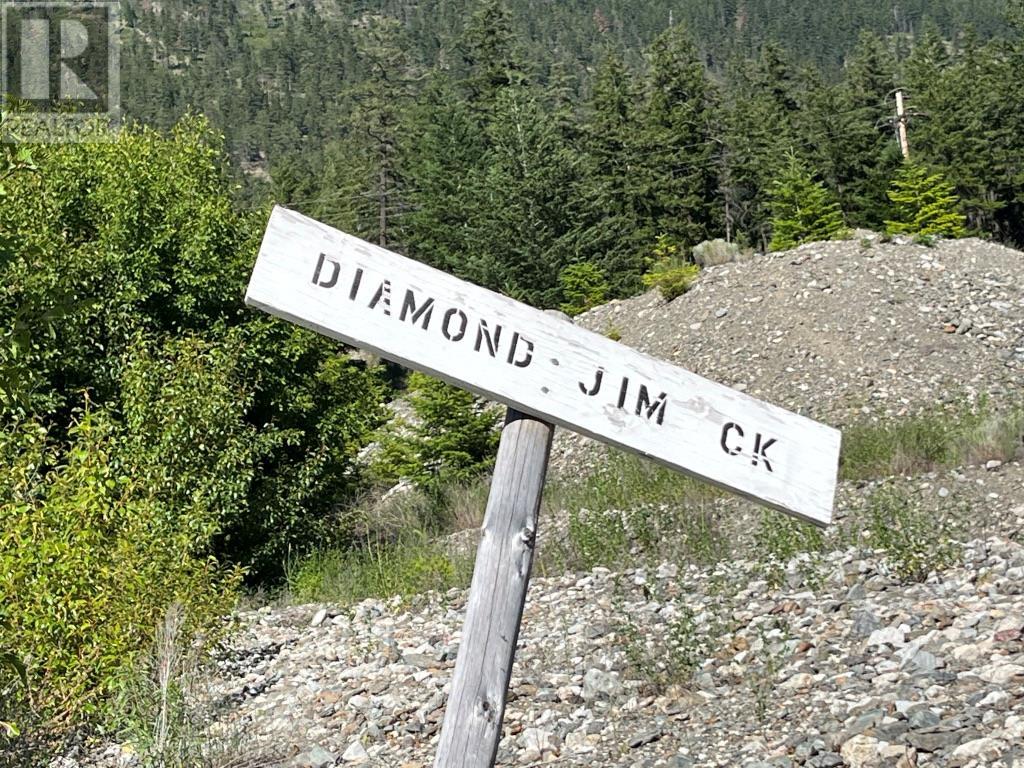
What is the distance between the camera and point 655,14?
181250 millimetres

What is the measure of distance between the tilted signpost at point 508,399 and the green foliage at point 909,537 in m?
5.30

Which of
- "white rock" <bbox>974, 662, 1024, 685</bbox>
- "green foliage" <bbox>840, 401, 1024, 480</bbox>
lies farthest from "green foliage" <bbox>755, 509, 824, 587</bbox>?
"green foliage" <bbox>840, 401, 1024, 480</bbox>

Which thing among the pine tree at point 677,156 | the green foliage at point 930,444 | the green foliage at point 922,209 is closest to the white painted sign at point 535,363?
the green foliage at point 930,444

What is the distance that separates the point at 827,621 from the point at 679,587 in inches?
58.2

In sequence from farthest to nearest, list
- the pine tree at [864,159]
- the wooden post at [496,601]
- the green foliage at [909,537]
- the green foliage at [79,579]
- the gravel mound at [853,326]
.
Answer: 1. the pine tree at [864,159]
2. the gravel mound at [853,326]
3. the green foliage at [909,537]
4. the green foliage at [79,579]
5. the wooden post at [496,601]

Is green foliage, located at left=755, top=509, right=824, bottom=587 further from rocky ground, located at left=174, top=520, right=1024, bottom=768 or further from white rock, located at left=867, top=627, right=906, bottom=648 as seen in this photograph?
white rock, located at left=867, top=627, right=906, bottom=648

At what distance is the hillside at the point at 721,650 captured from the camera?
17.9 feet

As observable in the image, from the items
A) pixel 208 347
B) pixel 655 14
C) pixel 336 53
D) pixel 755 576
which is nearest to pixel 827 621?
pixel 755 576

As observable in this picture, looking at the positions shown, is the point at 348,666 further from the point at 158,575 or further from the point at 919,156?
the point at 919,156

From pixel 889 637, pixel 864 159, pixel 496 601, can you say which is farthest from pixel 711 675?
pixel 864 159

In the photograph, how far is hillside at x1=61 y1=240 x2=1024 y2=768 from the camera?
5.47 metres

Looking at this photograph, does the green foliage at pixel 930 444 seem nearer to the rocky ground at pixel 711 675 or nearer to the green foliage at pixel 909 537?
the green foliage at pixel 909 537

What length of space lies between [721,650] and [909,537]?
1887mm

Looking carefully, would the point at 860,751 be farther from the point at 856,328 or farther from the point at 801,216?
the point at 801,216
